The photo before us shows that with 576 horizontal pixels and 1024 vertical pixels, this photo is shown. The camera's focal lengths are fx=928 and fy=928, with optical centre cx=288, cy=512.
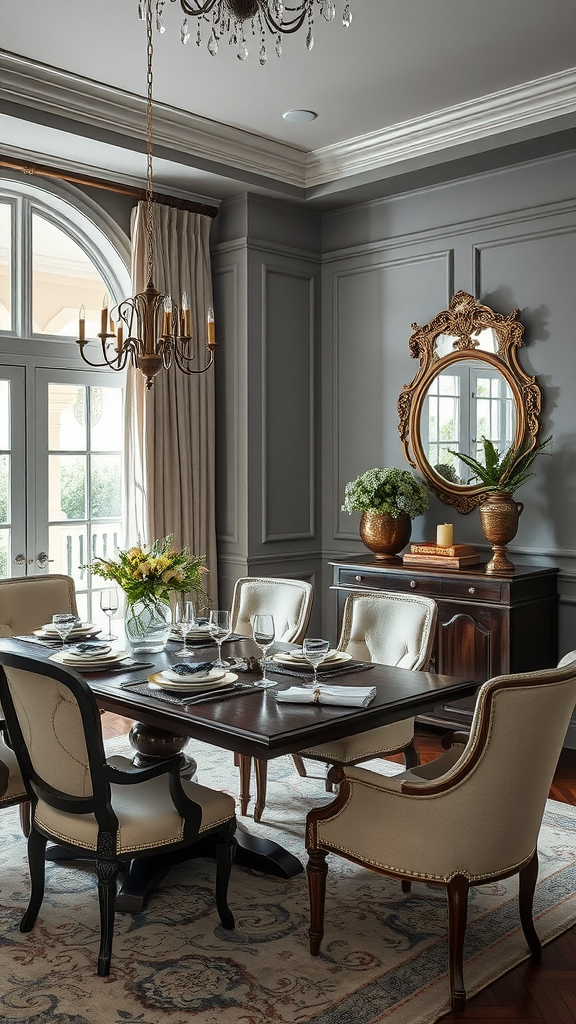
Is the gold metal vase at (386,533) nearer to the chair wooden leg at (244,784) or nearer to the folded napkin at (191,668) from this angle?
the chair wooden leg at (244,784)

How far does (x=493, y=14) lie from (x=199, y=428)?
2686 mm

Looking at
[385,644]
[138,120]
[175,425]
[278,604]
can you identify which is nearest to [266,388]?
[175,425]

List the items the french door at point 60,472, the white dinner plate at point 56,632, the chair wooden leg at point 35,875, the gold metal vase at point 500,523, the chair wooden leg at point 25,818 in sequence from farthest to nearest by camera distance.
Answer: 1. the french door at point 60,472
2. the gold metal vase at point 500,523
3. the white dinner plate at point 56,632
4. the chair wooden leg at point 25,818
5. the chair wooden leg at point 35,875

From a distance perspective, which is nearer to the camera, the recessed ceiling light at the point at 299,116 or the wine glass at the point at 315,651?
the wine glass at the point at 315,651

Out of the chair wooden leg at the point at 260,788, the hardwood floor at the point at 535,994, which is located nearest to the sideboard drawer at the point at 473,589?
the chair wooden leg at the point at 260,788

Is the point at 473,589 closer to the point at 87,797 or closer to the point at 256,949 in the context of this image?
the point at 256,949

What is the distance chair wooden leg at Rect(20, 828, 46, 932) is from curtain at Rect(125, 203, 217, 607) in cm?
261

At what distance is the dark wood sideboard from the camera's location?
4.37 metres

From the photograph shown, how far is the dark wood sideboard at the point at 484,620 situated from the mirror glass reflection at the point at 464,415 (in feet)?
2.20

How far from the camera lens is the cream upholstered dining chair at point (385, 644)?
3.26 m

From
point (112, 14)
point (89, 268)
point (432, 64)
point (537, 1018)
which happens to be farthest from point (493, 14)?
point (537, 1018)

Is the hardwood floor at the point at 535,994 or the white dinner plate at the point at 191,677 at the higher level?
the white dinner plate at the point at 191,677

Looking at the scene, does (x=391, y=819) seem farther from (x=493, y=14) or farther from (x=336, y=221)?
(x=336, y=221)

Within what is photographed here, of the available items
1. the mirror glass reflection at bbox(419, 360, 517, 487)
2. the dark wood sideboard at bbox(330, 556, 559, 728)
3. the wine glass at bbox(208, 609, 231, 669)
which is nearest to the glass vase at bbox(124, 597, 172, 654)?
the wine glass at bbox(208, 609, 231, 669)
